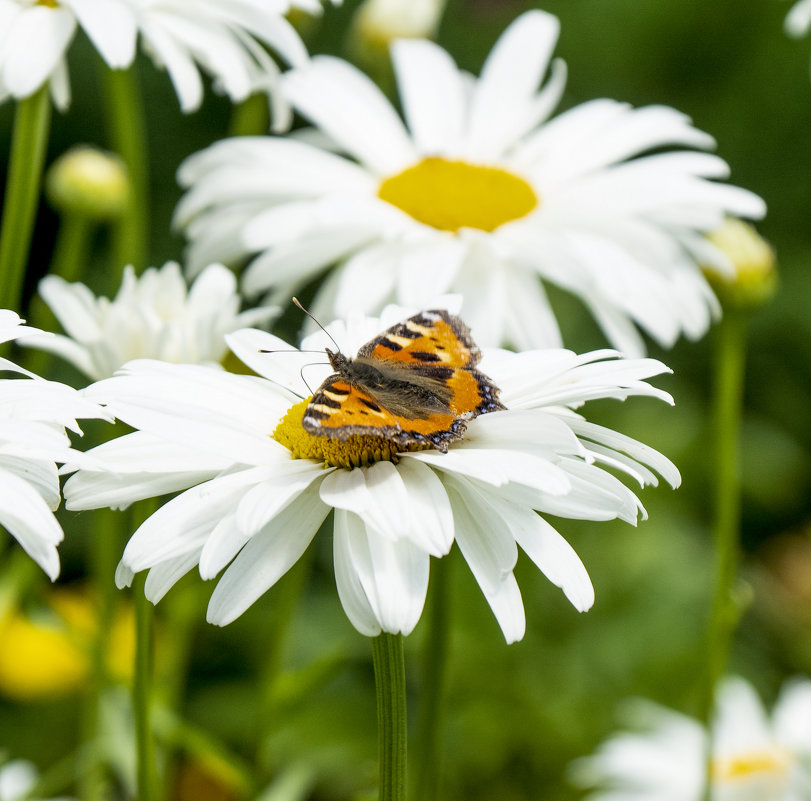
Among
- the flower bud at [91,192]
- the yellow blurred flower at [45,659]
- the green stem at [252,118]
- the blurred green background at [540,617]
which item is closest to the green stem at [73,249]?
the flower bud at [91,192]

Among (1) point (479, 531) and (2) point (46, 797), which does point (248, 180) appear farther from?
(2) point (46, 797)

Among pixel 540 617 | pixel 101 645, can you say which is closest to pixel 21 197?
pixel 101 645

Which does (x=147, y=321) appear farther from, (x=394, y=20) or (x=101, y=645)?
(x=394, y=20)

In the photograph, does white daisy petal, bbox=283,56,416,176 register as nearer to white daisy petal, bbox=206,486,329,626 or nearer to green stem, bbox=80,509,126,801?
green stem, bbox=80,509,126,801

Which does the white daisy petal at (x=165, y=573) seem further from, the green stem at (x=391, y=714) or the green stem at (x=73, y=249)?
the green stem at (x=73, y=249)

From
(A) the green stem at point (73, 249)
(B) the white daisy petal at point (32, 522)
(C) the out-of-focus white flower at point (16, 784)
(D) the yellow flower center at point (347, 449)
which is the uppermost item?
(A) the green stem at point (73, 249)

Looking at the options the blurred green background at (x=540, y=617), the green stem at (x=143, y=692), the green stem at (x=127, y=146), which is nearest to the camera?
the green stem at (x=143, y=692)

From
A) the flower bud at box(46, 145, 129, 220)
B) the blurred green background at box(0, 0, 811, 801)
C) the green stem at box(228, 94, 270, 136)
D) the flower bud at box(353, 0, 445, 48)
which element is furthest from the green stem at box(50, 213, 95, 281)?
the flower bud at box(353, 0, 445, 48)

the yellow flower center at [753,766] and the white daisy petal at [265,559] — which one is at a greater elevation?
the white daisy petal at [265,559]
